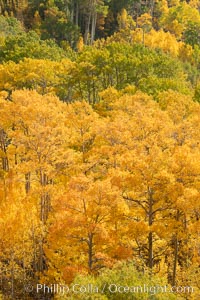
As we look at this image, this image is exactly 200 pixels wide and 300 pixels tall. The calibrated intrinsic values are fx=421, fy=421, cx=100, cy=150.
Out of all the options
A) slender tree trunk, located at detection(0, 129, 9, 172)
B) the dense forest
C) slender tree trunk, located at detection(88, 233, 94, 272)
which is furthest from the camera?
slender tree trunk, located at detection(0, 129, 9, 172)

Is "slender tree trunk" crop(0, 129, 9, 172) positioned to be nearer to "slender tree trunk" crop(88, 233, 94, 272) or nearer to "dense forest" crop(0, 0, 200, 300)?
"dense forest" crop(0, 0, 200, 300)

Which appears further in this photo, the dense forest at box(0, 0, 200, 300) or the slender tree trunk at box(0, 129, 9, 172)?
the slender tree trunk at box(0, 129, 9, 172)

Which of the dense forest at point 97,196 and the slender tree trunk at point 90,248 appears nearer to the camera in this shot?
the dense forest at point 97,196

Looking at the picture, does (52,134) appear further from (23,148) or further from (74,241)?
(74,241)

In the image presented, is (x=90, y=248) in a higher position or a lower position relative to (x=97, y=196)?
lower

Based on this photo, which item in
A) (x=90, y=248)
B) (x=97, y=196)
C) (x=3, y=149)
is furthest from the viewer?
(x=3, y=149)

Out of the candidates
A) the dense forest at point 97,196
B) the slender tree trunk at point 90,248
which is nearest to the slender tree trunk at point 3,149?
the dense forest at point 97,196

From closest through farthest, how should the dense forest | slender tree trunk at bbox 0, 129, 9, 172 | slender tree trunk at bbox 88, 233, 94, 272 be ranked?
1. the dense forest
2. slender tree trunk at bbox 88, 233, 94, 272
3. slender tree trunk at bbox 0, 129, 9, 172

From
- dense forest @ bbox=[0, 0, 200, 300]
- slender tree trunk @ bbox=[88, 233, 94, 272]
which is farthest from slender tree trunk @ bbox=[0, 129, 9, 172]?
slender tree trunk @ bbox=[88, 233, 94, 272]

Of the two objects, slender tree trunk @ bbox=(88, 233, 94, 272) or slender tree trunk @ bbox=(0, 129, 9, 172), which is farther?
slender tree trunk @ bbox=(0, 129, 9, 172)

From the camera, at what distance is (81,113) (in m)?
41.4

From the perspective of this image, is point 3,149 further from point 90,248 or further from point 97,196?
point 90,248

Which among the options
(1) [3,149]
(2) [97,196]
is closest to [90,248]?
(2) [97,196]

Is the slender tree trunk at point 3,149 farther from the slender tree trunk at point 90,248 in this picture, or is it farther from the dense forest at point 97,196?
the slender tree trunk at point 90,248
